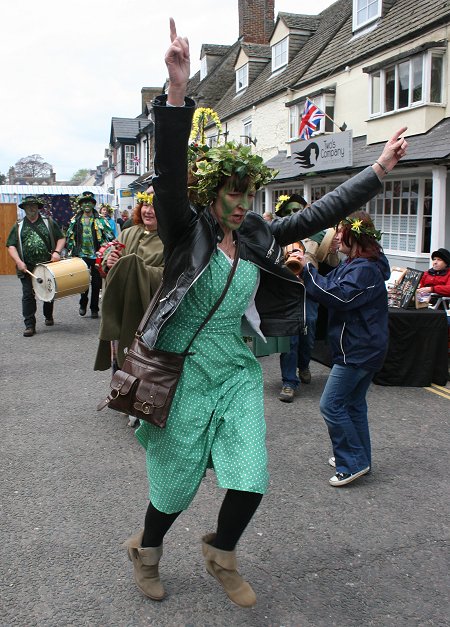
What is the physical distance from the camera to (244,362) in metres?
2.65

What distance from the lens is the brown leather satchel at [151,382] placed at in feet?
8.29

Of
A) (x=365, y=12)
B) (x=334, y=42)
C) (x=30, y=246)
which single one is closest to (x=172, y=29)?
(x=30, y=246)

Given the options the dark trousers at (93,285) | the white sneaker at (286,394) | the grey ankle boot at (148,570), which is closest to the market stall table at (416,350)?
the white sneaker at (286,394)

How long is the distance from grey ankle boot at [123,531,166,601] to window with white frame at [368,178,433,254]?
41.9ft

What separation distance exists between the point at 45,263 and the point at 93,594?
710 cm

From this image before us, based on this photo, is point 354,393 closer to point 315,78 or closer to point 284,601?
point 284,601

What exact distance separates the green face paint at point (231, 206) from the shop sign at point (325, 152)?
13125mm

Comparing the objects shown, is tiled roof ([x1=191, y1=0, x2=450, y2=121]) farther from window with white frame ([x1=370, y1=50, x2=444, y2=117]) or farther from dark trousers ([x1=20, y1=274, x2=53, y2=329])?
dark trousers ([x1=20, y1=274, x2=53, y2=329])

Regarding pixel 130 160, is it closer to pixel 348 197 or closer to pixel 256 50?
pixel 256 50

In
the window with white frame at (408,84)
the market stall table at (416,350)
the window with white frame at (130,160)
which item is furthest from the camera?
the window with white frame at (130,160)

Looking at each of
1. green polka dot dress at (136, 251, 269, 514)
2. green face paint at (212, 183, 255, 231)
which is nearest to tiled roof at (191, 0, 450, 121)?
green face paint at (212, 183, 255, 231)

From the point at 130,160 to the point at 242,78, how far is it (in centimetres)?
2376

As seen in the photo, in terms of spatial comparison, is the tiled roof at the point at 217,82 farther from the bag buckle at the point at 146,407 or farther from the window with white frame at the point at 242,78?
the bag buckle at the point at 146,407

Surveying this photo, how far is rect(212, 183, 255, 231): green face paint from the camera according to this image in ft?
8.14
